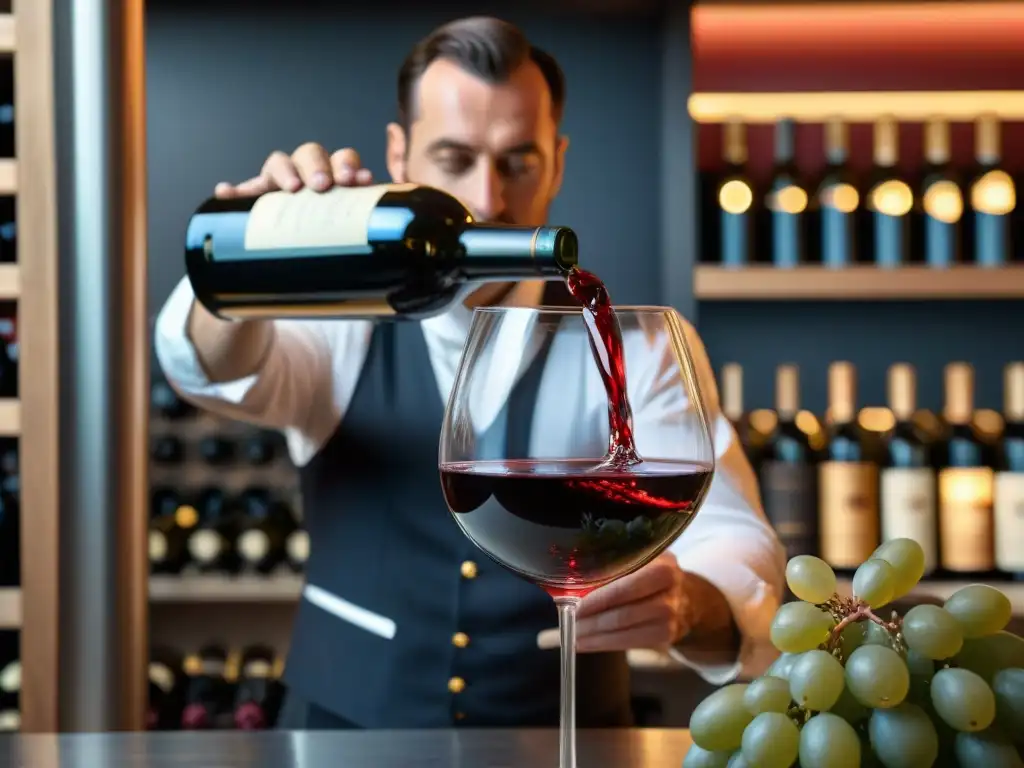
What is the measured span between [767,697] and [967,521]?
53.0 inches

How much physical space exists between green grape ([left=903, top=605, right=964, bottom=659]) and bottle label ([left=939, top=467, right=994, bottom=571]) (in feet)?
4.31

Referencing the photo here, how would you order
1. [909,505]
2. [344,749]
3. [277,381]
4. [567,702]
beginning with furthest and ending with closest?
[909,505]
[277,381]
[344,749]
[567,702]

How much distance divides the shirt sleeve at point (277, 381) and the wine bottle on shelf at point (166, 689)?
0.74m

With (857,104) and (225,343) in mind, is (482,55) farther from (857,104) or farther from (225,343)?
(857,104)

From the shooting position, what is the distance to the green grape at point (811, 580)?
19.0 inches

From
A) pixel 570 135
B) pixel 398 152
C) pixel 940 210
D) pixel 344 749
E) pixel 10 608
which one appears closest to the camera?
pixel 344 749

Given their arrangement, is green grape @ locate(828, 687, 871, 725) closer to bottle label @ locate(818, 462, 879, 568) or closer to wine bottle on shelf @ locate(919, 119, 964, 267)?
bottle label @ locate(818, 462, 879, 568)

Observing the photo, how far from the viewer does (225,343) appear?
3.49 ft

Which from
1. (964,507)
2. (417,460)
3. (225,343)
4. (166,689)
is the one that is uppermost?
(225,343)

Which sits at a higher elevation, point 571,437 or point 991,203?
point 991,203

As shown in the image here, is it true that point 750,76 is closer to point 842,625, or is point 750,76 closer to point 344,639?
point 344,639

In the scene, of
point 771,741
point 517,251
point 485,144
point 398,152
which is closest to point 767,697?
point 771,741

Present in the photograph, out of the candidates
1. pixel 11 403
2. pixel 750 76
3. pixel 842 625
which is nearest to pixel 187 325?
pixel 11 403

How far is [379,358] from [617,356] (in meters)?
0.77
